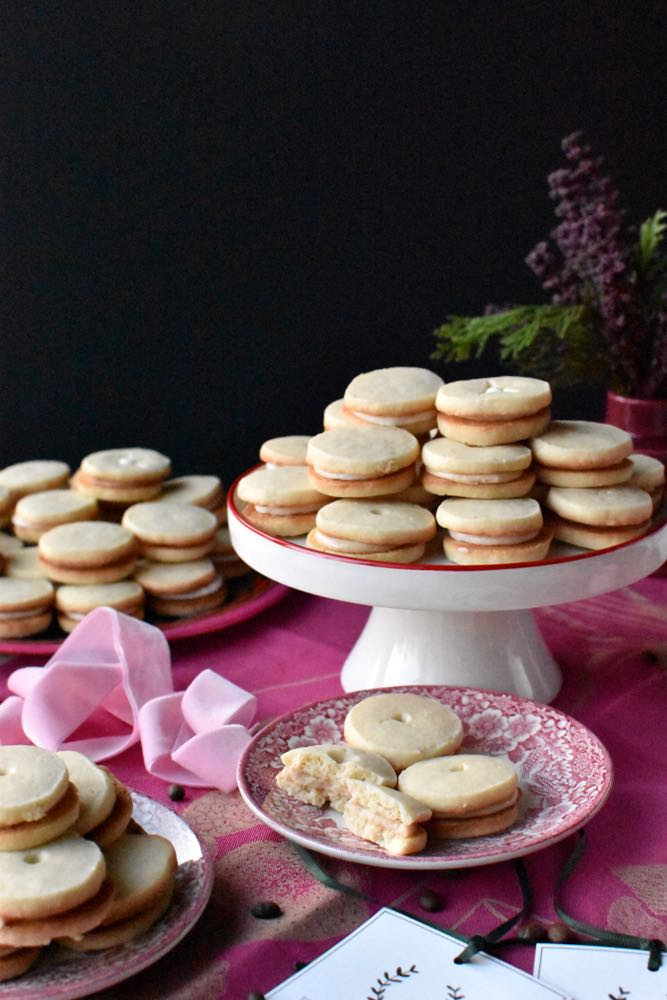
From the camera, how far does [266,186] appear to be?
6.88ft

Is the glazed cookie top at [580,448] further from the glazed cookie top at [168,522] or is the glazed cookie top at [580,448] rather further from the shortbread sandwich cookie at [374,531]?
the glazed cookie top at [168,522]

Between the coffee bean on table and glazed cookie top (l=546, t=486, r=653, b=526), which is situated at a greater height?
glazed cookie top (l=546, t=486, r=653, b=526)

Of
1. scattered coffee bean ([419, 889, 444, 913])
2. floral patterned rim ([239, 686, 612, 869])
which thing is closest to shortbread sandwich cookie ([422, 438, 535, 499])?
floral patterned rim ([239, 686, 612, 869])

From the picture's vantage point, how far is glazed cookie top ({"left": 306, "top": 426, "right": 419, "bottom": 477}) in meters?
1.24

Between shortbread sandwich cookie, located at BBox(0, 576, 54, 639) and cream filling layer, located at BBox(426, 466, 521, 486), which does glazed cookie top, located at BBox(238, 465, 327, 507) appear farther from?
shortbread sandwich cookie, located at BBox(0, 576, 54, 639)

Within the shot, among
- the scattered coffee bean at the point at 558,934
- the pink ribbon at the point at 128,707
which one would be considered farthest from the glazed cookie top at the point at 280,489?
the scattered coffee bean at the point at 558,934

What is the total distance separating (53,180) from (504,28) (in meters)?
0.84

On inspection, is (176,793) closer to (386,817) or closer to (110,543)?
(386,817)

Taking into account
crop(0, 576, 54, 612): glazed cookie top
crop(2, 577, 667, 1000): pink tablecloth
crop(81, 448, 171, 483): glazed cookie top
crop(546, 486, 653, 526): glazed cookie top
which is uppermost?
crop(546, 486, 653, 526): glazed cookie top

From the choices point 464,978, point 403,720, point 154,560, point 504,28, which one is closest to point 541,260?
point 504,28

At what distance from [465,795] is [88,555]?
764 millimetres

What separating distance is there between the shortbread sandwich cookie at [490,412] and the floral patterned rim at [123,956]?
0.53 m

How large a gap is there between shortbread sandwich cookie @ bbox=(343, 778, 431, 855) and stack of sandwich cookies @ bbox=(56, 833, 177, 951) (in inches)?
6.7

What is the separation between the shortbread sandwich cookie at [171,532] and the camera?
1661 millimetres
